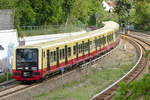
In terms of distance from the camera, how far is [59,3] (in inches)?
2126

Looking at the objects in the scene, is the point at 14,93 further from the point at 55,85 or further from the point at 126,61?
the point at 126,61

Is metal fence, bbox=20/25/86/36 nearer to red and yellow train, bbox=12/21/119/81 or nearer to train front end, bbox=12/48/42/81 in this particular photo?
red and yellow train, bbox=12/21/119/81

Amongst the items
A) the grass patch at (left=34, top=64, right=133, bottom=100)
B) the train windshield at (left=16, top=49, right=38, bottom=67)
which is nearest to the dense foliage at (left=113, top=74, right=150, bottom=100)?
the grass patch at (left=34, top=64, right=133, bottom=100)

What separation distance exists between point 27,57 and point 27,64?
0.41 meters

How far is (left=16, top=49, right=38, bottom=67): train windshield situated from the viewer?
76.3 feet

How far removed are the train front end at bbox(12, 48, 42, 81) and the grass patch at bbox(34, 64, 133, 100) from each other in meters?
1.92

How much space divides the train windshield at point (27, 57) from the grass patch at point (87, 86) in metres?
2.31

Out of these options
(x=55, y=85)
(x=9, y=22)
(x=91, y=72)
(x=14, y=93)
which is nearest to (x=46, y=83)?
(x=55, y=85)

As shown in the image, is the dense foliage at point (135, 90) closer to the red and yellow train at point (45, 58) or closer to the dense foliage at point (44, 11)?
the red and yellow train at point (45, 58)

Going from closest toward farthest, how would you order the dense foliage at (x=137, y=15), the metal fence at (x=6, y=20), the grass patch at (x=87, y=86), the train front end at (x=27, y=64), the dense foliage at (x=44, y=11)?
the grass patch at (x=87, y=86) → the train front end at (x=27, y=64) → the metal fence at (x=6, y=20) → the dense foliage at (x=44, y=11) → the dense foliage at (x=137, y=15)

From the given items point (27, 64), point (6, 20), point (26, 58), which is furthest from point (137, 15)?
point (27, 64)

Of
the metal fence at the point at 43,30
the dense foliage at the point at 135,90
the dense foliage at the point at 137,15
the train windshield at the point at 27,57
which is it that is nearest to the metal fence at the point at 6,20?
the metal fence at the point at 43,30

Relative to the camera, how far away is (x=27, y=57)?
2353 centimetres

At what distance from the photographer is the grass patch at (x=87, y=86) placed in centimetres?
1938
